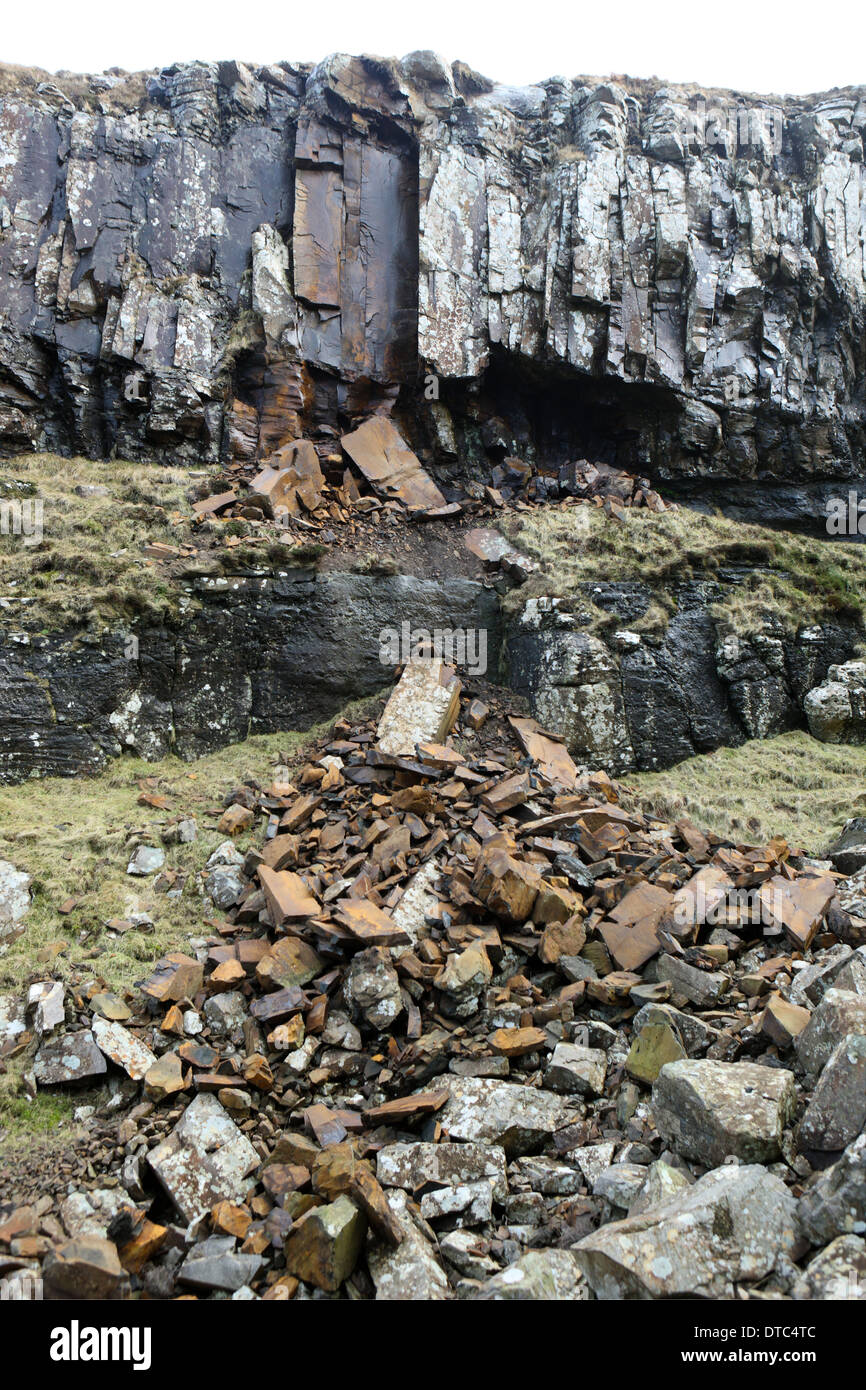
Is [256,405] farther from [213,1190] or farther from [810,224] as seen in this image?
[213,1190]

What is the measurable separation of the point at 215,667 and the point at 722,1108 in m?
7.46

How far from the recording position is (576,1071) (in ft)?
12.8

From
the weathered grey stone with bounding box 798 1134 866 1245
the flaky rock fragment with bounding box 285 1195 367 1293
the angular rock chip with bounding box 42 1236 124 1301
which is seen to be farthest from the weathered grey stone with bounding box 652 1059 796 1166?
the angular rock chip with bounding box 42 1236 124 1301

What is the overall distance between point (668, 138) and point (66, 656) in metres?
15.2

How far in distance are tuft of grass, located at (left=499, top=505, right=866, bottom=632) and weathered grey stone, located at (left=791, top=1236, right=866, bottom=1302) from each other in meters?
7.72

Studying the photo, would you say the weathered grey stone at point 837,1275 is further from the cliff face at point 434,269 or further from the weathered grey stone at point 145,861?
the cliff face at point 434,269

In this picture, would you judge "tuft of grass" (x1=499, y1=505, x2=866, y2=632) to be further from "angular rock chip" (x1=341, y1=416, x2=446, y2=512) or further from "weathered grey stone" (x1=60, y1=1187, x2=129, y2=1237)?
"weathered grey stone" (x1=60, y1=1187, x2=129, y2=1237)

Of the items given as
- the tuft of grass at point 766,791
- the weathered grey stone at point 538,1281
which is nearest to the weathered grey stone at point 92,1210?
the weathered grey stone at point 538,1281

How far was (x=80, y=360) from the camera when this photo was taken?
12.9 metres

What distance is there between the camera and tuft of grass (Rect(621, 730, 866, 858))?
7.74 m

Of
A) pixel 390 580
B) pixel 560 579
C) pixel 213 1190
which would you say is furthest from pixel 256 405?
pixel 213 1190

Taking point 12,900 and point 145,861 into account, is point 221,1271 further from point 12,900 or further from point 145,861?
point 145,861
